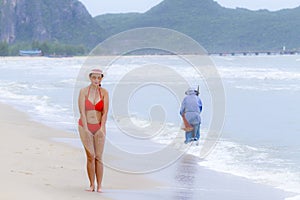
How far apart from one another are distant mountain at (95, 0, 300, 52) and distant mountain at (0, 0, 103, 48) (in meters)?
6.64

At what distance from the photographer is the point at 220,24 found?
165500 millimetres

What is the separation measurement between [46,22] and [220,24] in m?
46.9

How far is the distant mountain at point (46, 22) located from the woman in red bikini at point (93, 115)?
14798cm

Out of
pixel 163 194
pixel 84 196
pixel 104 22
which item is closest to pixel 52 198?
pixel 84 196

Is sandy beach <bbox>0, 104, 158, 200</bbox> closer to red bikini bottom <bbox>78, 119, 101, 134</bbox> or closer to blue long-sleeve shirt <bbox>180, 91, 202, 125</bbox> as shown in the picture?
red bikini bottom <bbox>78, 119, 101, 134</bbox>

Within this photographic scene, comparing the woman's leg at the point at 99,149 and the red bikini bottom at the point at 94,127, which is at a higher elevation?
the red bikini bottom at the point at 94,127

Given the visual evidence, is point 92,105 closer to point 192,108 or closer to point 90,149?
point 90,149

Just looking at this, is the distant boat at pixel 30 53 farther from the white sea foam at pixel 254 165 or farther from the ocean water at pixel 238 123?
the white sea foam at pixel 254 165

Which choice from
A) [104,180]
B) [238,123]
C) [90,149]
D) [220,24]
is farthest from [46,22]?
[90,149]

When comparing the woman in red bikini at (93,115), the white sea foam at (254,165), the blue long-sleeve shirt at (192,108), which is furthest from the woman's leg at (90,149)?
the blue long-sleeve shirt at (192,108)

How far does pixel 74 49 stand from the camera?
122 meters

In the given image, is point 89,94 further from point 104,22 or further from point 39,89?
point 104,22

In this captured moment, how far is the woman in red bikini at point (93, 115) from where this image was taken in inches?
243

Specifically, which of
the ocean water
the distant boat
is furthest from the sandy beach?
the distant boat
